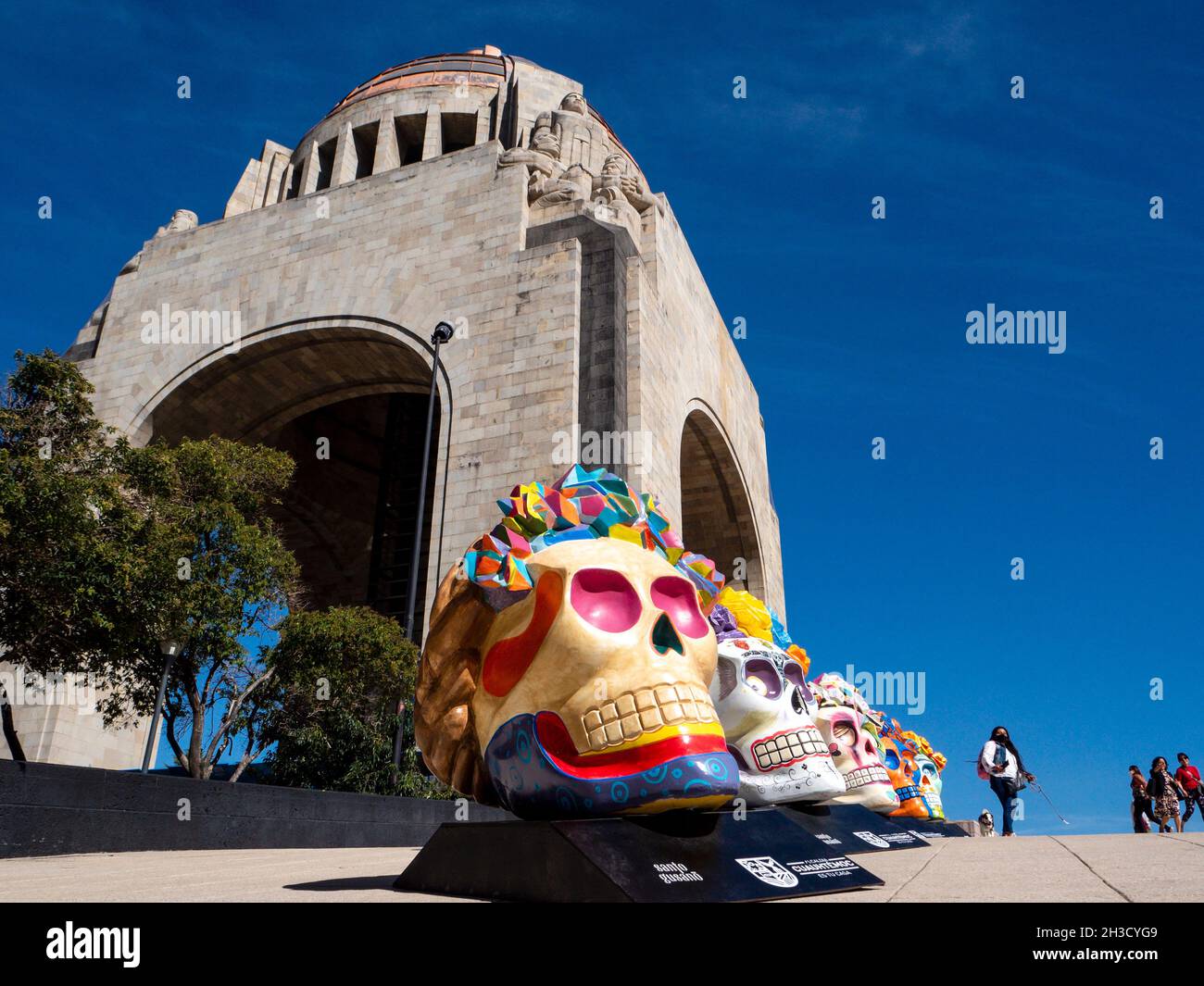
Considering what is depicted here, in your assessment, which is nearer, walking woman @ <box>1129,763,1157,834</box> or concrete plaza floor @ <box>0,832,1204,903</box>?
concrete plaza floor @ <box>0,832,1204,903</box>

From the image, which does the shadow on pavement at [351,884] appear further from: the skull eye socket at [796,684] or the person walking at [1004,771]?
the person walking at [1004,771]

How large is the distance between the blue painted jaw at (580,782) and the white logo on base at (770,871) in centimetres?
23

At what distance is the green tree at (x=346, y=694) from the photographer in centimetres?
1078

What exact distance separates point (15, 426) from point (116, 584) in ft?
8.77

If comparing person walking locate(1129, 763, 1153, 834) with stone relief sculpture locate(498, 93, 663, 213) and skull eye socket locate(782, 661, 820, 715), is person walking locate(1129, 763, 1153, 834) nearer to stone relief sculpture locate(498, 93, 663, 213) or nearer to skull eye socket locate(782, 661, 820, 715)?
skull eye socket locate(782, 661, 820, 715)

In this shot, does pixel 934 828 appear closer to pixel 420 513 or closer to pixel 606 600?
A: pixel 606 600

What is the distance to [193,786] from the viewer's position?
7.20 m

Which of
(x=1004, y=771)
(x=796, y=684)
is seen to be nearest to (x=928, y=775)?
(x=1004, y=771)

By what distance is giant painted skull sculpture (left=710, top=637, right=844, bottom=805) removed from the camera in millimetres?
4547

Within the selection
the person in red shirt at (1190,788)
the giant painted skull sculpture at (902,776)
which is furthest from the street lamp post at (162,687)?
the person in red shirt at (1190,788)

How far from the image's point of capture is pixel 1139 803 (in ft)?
34.4

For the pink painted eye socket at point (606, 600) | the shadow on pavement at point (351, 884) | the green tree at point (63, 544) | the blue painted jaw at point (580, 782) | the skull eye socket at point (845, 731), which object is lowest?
the shadow on pavement at point (351, 884)

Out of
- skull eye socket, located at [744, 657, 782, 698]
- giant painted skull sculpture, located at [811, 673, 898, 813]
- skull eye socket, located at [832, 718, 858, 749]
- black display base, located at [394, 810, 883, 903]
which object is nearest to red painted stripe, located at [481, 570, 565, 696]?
black display base, located at [394, 810, 883, 903]

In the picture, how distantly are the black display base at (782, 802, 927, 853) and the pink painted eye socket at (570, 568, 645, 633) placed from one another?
1.86 m
